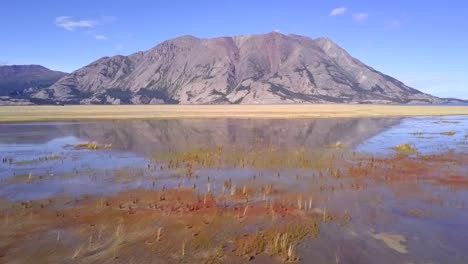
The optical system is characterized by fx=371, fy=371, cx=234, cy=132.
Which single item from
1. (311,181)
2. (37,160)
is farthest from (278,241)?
(37,160)

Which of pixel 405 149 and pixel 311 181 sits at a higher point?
pixel 405 149

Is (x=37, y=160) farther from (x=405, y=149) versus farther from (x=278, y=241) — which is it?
(x=405, y=149)

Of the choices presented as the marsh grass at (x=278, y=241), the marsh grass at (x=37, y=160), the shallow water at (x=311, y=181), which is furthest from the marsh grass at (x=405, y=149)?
the marsh grass at (x=37, y=160)

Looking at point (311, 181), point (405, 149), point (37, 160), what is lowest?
point (37, 160)

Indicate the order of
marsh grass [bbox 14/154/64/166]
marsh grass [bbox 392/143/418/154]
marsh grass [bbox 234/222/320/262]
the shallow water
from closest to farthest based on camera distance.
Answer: marsh grass [bbox 234/222/320/262]
the shallow water
marsh grass [bbox 14/154/64/166]
marsh grass [bbox 392/143/418/154]

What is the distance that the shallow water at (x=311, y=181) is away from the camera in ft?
49.8

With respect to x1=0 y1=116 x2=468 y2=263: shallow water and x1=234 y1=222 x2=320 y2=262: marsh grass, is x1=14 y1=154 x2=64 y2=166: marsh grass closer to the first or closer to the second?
x1=0 y1=116 x2=468 y2=263: shallow water

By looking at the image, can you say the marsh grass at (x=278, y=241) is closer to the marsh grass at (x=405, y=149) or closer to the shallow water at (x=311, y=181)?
the shallow water at (x=311, y=181)

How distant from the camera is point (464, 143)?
1832 inches

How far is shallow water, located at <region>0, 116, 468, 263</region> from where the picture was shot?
15.2 meters

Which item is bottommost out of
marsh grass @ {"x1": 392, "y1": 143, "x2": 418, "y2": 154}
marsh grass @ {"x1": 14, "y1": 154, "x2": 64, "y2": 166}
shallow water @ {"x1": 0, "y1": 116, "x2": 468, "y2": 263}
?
marsh grass @ {"x1": 14, "y1": 154, "x2": 64, "y2": 166}

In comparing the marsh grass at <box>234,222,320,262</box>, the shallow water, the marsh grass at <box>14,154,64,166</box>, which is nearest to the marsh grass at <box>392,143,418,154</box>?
the shallow water

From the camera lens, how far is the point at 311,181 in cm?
2614

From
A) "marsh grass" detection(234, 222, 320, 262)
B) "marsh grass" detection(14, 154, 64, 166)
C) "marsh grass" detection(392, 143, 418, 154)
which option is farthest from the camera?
"marsh grass" detection(392, 143, 418, 154)
